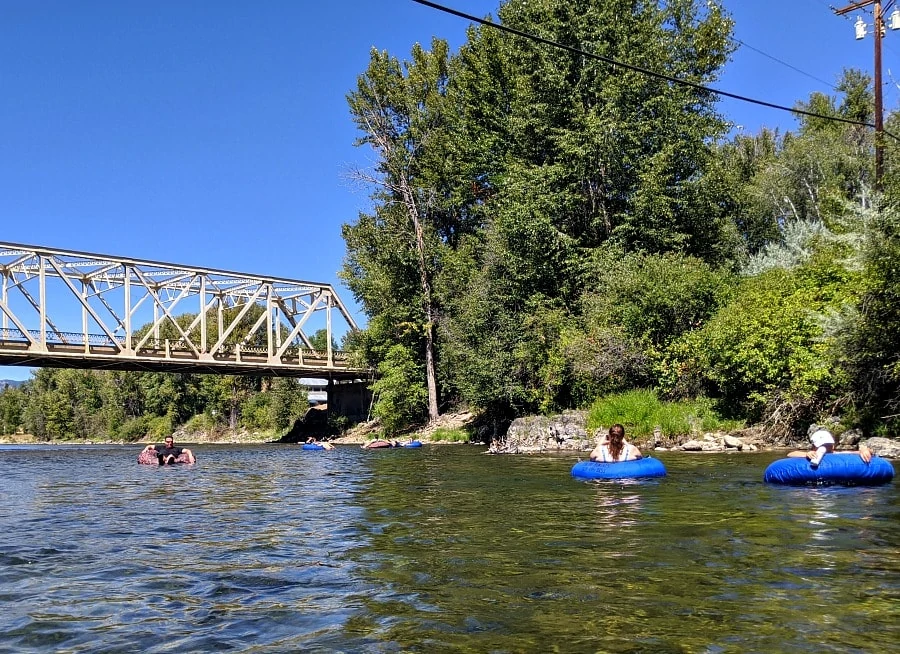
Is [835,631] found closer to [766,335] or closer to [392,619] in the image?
[392,619]

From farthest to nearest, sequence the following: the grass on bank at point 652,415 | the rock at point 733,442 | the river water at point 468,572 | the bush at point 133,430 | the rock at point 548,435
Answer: the bush at point 133,430, the rock at point 548,435, the grass on bank at point 652,415, the rock at point 733,442, the river water at point 468,572

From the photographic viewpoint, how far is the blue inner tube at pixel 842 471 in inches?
460

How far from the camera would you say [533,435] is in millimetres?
28094

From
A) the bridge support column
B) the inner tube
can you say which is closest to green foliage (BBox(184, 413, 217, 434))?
the bridge support column

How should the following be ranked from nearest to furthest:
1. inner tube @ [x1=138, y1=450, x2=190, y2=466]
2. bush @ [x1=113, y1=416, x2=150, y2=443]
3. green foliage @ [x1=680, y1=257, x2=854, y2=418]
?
green foliage @ [x1=680, y1=257, x2=854, y2=418] → inner tube @ [x1=138, y1=450, x2=190, y2=466] → bush @ [x1=113, y1=416, x2=150, y2=443]

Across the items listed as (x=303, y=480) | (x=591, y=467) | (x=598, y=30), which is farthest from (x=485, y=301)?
(x=591, y=467)

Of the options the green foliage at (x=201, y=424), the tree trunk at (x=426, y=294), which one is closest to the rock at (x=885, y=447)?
the tree trunk at (x=426, y=294)

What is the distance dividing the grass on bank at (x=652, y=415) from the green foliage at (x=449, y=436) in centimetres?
1118

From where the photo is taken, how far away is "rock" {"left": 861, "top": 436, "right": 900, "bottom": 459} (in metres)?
15.7

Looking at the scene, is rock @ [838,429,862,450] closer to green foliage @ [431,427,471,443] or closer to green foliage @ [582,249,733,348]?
green foliage @ [582,249,733,348]

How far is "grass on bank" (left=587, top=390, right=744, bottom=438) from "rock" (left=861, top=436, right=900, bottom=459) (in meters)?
6.49

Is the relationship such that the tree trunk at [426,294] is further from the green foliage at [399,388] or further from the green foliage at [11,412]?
the green foliage at [11,412]

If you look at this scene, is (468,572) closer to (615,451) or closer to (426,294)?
(615,451)

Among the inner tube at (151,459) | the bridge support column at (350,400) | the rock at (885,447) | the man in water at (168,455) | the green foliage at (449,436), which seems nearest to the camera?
the rock at (885,447)
